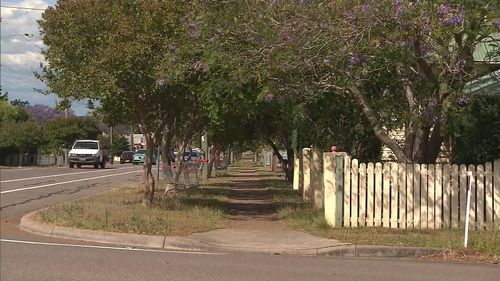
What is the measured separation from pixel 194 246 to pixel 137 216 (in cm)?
263

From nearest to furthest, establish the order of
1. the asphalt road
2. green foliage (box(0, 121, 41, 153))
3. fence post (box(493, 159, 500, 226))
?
the asphalt road, fence post (box(493, 159, 500, 226)), green foliage (box(0, 121, 41, 153))

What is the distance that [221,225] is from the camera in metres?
13.5

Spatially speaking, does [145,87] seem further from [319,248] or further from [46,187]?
[46,187]

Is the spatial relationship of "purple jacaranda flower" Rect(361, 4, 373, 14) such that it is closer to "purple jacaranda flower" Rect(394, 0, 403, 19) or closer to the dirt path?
"purple jacaranda flower" Rect(394, 0, 403, 19)

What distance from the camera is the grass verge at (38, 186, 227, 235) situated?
40.0ft

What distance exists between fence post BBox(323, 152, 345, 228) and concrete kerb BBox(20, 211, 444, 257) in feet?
6.77

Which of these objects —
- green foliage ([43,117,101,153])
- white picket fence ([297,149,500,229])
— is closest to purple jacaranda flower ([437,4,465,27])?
white picket fence ([297,149,500,229])

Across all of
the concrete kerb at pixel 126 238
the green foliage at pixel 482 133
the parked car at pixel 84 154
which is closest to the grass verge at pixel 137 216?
the concrete kerb at pixel 126 238

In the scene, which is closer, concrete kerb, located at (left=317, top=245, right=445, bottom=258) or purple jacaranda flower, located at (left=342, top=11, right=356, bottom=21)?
purple jacaranda flower, located at (left=342, top=11, right=356, bottom=21)

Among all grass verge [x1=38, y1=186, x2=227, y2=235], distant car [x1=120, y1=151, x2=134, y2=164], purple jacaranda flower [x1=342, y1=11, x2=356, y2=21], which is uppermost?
purple jacaranda flower [x1=342, y1=11, x2=356, y2=21]

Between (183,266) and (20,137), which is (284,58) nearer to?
(183,266)

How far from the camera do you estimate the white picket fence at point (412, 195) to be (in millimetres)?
12664

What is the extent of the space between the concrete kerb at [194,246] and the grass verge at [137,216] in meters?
0.35

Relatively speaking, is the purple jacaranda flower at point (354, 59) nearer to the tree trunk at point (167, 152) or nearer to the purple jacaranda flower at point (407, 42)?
the purple jacaranda flower at point (407, 42)
